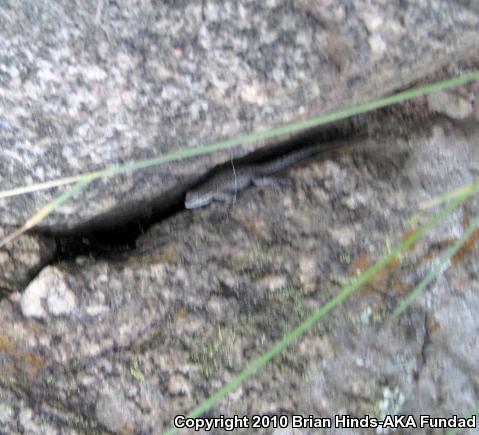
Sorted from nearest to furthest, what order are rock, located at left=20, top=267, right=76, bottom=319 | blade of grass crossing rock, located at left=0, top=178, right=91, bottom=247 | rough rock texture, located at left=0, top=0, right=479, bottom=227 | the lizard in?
1. blade of grass crossing rock, located at left=0, top=178, right=91, bottom=247
2. rough rock texture, located at left=0, top=0, right=479, bottom=227
3. rock, located at left=20, top=267, right=76, bottom=319
4. the lizard

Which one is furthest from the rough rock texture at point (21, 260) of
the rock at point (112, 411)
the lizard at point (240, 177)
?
the lizard at point (240, 177)

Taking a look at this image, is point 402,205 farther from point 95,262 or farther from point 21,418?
point 21,418

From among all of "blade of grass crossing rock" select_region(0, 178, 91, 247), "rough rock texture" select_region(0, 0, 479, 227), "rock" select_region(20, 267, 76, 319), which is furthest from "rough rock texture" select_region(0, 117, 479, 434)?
"rough rock texture" select_region(0, 0, 479, 227)

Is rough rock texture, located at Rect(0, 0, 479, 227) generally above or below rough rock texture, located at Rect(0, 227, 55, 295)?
above

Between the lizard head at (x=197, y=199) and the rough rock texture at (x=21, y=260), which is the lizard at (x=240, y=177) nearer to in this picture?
the lizard head at (x=197, y=199)

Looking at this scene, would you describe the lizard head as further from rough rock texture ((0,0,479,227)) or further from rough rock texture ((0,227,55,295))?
rough rock texture ((0,227,55,295))
